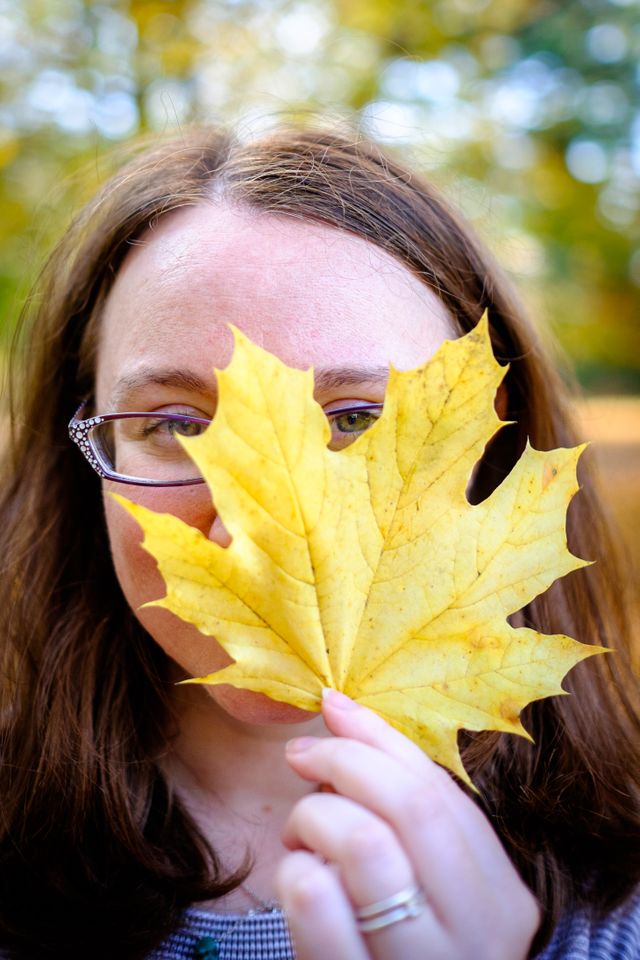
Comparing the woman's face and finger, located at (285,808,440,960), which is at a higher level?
the woman's face

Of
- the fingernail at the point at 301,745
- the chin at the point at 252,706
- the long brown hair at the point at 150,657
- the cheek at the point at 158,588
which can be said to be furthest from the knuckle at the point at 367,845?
the long brown hair at the point at 150,657

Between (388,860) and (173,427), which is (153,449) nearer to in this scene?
(173,427)

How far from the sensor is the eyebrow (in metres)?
1.12

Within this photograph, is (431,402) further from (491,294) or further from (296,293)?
(491,294)

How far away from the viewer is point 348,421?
1.18 metres

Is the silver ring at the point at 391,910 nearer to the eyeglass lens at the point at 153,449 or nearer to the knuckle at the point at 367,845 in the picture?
the knuckle at the point at 367,845

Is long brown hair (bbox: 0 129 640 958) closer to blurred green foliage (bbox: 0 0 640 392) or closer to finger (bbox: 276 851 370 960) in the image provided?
finger (bbox: 276 851 370 960)

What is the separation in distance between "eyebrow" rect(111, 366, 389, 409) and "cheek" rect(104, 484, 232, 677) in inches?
6.2

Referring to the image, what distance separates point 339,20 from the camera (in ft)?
18.3

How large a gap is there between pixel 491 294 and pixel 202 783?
1096 mm

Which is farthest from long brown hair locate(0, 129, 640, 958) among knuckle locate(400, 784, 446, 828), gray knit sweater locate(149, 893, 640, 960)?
knuckle locate(400, 784, 446, 828)

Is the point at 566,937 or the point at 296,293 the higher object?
the point at 296,293

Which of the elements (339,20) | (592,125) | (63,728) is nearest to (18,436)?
(63,728)

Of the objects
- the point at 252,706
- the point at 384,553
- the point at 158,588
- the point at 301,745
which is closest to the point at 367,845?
the point at 301,745
